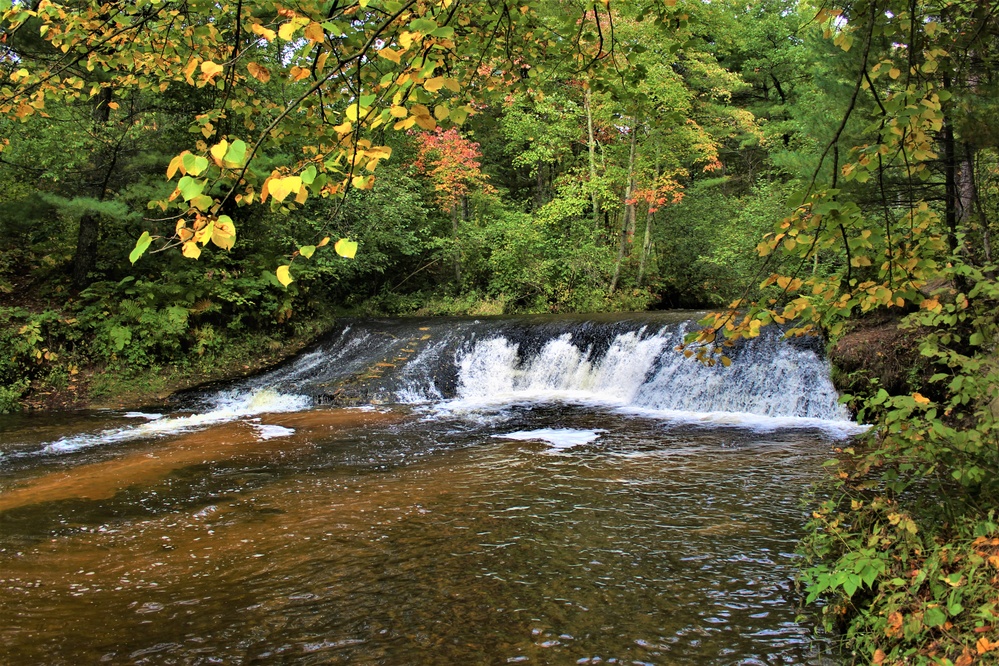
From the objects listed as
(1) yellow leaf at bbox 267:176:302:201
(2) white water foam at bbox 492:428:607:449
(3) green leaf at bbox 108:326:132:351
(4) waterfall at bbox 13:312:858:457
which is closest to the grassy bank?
(1) yellow leaf at bbox 267:176:302:201

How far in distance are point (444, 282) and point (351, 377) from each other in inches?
320

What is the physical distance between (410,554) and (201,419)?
6.68 m

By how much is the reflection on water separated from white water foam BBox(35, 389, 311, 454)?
71 centimetres

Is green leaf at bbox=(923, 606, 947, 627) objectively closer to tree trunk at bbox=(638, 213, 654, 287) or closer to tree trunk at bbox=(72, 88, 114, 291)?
tree trunk at bbox=(72, 88, 114, 291)

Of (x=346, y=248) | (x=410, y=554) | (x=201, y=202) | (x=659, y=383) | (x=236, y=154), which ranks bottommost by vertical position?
(x=410, y=554)

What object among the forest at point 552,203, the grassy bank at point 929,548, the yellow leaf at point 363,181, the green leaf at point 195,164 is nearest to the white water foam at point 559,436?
the forest at point 552,203

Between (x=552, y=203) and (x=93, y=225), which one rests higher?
(x=552, y=203)

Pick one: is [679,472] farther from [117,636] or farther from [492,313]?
[492,313]

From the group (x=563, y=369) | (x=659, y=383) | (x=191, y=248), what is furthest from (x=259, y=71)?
(x=563, y=369)

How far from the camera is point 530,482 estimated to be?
600cm

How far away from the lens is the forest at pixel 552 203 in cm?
224

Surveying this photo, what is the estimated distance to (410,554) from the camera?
4.40 metres

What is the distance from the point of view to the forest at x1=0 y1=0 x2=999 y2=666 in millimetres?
2236

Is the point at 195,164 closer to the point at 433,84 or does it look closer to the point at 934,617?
the point at 433,84
